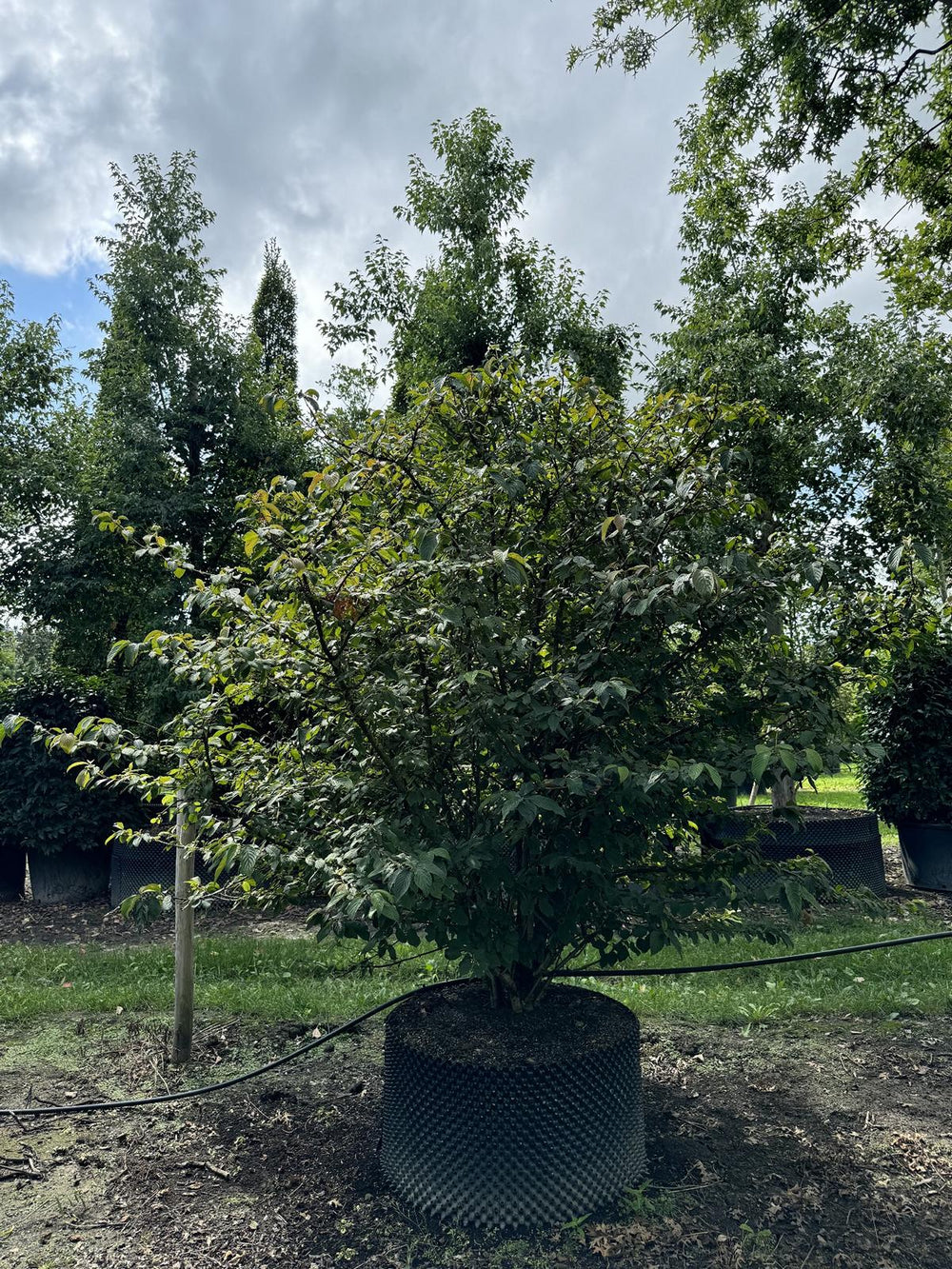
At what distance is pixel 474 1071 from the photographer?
108 inches

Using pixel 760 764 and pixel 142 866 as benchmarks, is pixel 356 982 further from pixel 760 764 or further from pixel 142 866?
pixel 760 764

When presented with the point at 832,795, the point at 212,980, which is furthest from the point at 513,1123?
the point at 832,795

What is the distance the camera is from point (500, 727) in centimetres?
257

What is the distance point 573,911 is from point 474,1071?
556mm

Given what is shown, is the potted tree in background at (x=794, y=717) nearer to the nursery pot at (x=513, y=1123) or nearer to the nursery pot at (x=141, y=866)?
the nursery pot at (x=513, y=1123)

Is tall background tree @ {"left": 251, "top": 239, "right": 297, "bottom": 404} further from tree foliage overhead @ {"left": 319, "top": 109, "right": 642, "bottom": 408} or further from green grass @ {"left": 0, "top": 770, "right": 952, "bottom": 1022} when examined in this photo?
green grass @ {"left": 0, "top": 770, "right": 952, "bottom": 1022}

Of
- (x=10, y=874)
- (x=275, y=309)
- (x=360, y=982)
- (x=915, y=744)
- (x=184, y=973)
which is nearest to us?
(x=184, y=973)

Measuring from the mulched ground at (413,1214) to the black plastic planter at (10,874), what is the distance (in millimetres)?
4355

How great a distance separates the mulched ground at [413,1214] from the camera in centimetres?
258

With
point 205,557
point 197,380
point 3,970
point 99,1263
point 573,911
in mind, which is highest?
point 197,380

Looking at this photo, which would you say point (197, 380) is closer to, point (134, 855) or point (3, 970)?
point (134, 855)

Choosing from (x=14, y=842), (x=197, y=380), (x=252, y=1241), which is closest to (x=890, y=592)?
(x=252, y=1241)

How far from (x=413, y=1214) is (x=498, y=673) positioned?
1.65 meters

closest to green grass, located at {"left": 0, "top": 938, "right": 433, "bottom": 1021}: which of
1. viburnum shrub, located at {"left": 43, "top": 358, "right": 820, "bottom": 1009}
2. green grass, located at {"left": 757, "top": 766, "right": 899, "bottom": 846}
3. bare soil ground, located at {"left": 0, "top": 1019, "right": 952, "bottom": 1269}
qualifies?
bare soil ground, located at {"left": 0, "top": 1019, "right": 952, "bottom": 1269}
